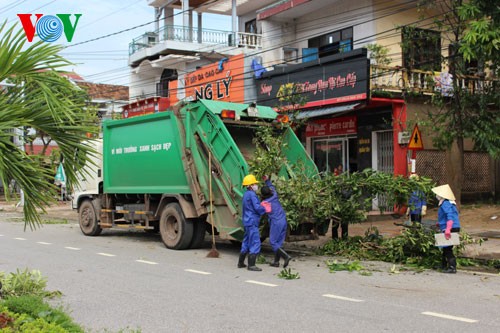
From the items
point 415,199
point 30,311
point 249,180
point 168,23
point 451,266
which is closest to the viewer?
point 30,311

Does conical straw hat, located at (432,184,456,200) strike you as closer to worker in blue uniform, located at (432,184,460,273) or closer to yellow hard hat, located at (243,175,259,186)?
worker in blue uniform, located at (432,184,460,273)

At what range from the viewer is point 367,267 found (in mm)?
10055

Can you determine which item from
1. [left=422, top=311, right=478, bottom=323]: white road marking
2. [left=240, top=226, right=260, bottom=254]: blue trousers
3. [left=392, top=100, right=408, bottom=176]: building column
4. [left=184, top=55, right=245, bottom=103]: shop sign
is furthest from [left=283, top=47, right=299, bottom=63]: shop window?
[left=422, top=311, right=478, bottom=323]: white road marking

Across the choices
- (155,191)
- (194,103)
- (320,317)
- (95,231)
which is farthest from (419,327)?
(95,231)

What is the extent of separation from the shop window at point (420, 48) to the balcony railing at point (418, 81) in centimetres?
35

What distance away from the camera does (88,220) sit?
51.6 ft

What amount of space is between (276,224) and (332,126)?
1111cm

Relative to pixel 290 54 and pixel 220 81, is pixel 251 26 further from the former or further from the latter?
pixel 220 81

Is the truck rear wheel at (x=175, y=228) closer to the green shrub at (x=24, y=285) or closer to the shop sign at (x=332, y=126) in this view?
the green shrub at (x=24, y=285)

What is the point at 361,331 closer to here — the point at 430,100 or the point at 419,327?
the point at 419,327

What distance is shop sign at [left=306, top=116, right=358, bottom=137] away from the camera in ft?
64.1

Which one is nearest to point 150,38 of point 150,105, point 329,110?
point 150,105

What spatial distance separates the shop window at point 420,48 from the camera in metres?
16.7

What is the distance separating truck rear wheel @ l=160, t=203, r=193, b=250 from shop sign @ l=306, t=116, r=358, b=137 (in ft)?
29.3
